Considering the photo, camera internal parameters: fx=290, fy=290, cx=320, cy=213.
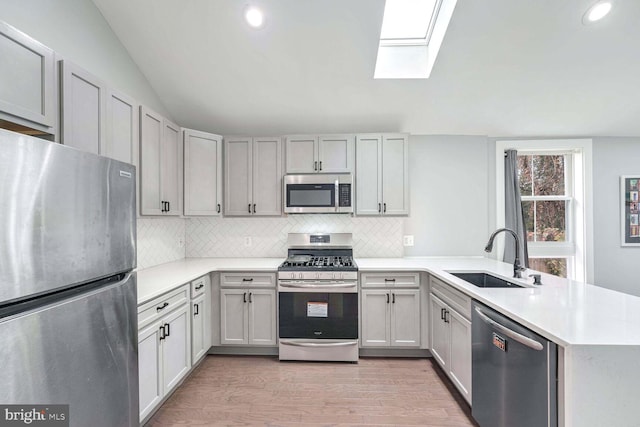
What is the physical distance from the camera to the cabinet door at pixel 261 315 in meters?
2.88

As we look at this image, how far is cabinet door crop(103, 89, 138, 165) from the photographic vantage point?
A: 6.35ft

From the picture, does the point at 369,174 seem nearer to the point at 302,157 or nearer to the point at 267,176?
the point at 302,157

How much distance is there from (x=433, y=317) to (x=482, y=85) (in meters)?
2.26

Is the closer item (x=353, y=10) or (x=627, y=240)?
(x=353, y=10)

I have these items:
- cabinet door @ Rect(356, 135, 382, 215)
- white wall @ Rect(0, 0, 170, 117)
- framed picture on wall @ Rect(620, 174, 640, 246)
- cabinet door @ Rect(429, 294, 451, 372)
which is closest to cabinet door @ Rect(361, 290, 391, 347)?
cabinet door @ Rect(429, 294, 451, 372)

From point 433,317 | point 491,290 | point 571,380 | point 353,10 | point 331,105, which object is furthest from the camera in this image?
point 331,105

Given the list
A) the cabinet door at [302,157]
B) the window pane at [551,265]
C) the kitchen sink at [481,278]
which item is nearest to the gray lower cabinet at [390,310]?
the kitchen sink at [481,278]

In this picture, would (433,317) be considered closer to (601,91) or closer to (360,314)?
(360,314)

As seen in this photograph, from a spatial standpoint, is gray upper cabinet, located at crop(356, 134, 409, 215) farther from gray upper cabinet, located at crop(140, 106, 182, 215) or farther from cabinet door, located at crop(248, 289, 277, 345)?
gray upper cabinet, located at crop(140, 106, 182, 215)

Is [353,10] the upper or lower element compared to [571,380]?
upper

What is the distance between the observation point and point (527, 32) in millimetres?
Answer: 2314

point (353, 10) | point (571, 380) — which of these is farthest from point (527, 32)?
point (571, 380)

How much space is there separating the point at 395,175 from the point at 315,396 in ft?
7.33

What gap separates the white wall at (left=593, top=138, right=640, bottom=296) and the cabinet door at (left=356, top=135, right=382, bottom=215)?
2579 mm
